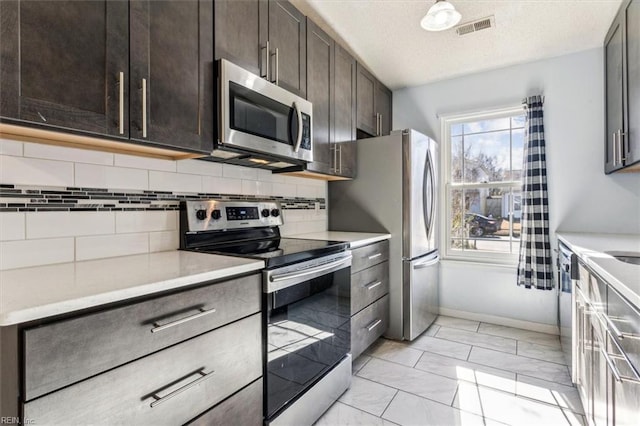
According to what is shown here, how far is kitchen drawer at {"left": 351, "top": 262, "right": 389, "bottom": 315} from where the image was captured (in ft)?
6.98

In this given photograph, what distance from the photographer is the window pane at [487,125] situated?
3.05 meters

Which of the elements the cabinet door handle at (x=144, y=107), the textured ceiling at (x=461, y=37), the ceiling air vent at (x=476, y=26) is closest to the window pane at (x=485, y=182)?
the textured ceiling at (x=461, y=37)

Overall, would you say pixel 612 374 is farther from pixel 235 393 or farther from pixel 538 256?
pixel 538 256

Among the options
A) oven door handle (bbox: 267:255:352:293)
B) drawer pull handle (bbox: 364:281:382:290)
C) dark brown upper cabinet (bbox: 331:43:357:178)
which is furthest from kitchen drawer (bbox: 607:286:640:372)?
dark brown upper cabinet (bbox: 331:43:357:178)

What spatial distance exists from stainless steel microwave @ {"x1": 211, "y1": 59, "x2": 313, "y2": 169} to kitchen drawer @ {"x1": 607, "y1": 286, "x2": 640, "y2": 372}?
153cm

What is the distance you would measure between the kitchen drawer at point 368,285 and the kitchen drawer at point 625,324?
50.9 inches

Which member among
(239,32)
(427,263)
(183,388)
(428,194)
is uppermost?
(239,32)

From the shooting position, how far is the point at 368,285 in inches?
90.9

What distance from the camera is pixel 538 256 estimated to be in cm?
274

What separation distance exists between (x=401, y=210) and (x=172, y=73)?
6.25 ft

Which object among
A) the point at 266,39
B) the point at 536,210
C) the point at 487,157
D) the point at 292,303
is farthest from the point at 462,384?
the point at 266,39

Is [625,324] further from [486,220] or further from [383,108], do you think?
[383,108]

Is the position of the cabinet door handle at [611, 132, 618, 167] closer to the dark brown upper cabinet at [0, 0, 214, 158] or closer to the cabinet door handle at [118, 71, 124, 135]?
the dark brown upper cabinet at [0, 0, 214, 158]

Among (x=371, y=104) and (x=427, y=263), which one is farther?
(x=371, y=104)
